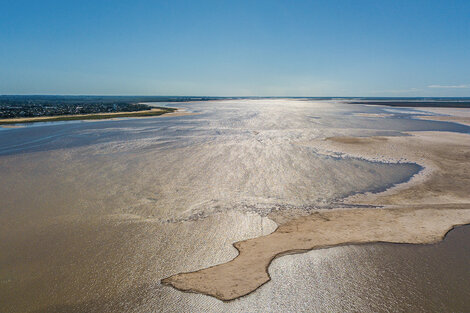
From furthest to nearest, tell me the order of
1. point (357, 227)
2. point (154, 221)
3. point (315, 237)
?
point (154, 221), point (357, 227), point (315, 237)

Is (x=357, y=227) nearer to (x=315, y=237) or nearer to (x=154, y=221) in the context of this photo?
(x=315, y=237)

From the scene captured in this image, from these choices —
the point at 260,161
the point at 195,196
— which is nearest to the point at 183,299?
the point at 195,196

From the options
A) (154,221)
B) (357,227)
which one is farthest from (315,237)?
(154,221)

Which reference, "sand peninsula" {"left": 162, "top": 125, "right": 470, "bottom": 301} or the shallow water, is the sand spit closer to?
"sand peninsula" {"left": 162, "top": 125, "right": 470, "bottom": 301}

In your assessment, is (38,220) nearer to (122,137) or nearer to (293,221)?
(293,221)

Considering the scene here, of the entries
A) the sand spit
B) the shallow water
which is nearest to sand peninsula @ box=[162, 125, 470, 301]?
the sand spit

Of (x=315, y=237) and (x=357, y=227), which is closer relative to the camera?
(x=315, y=237)

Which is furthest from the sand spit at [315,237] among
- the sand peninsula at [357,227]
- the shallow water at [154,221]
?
the shallow water at [154,221]
